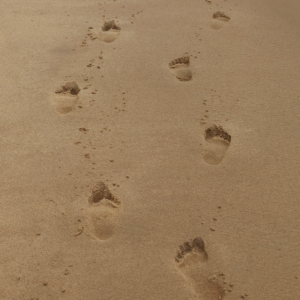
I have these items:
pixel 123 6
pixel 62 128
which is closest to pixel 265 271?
pixel 62 128

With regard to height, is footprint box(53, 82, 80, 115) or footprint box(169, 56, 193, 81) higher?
footprint box(169, 56, 193, 81)

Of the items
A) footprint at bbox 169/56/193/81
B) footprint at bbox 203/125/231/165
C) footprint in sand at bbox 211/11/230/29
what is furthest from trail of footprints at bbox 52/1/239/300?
footprint in sand at bbox 211/11/230/29

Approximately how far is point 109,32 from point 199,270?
5.26 ft

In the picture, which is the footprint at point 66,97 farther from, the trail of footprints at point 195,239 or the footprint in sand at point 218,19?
the footprint in sand at point 218,19

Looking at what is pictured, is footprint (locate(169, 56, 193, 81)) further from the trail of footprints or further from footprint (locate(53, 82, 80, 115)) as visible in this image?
footprint (locate(53, 82, 80, 115))

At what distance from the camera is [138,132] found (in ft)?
6.23

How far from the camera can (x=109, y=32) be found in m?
2.43

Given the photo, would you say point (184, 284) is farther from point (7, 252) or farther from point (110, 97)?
point (110, 97)

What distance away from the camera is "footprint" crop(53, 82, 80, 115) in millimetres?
Result: 1977

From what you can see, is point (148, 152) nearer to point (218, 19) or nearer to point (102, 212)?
point (102, 212)

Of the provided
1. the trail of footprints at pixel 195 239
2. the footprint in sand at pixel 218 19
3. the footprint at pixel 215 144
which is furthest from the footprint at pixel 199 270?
the footprint in sand at pixel 218 19


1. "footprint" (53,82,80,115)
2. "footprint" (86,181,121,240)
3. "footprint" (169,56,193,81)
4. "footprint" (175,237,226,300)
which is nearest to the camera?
"footprint" (175,237,226,300)

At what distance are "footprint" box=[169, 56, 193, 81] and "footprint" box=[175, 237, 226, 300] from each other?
102 cm

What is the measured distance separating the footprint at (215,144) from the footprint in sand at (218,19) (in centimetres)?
95
